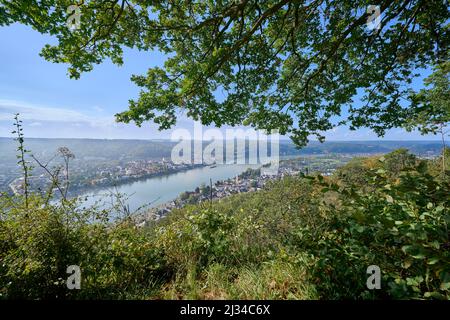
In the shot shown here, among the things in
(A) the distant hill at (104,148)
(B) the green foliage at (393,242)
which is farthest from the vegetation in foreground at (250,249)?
(A) the distant hill at (104,148)

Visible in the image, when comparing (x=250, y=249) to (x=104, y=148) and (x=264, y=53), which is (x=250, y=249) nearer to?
(x=264, y=53)

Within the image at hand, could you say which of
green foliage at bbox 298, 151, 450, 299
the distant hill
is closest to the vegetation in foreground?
green foliage at bbox 298, 151, 450, 299

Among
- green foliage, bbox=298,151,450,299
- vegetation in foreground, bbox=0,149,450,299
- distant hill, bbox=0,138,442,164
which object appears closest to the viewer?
green foliage, bbox=298,151,450,299

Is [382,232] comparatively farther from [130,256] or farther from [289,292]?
[130,256]

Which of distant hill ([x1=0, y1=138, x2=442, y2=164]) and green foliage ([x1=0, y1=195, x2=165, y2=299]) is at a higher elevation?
distant hill ([x1=0, y1=138, x2=442, y2=164])

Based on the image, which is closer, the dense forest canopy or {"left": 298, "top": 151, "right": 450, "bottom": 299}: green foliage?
{"left": 298, "top": 151, "right": 450, "bottom": 299}: green foliage

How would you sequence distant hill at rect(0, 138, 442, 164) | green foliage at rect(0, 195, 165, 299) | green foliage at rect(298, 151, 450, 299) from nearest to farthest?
green foliage at rect(298, 151, 450, 299) < green foliage at rect(0, 195, 165, 299) < distant hill at rect(0, 138, 442, 164)

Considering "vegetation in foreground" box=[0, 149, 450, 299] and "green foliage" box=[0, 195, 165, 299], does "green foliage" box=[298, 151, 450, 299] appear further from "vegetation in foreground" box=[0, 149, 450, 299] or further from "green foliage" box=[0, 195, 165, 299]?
"green foliage" box=[0, 195, 165, 299]

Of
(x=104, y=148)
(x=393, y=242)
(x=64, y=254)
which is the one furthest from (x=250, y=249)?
(x=104, y=148)
